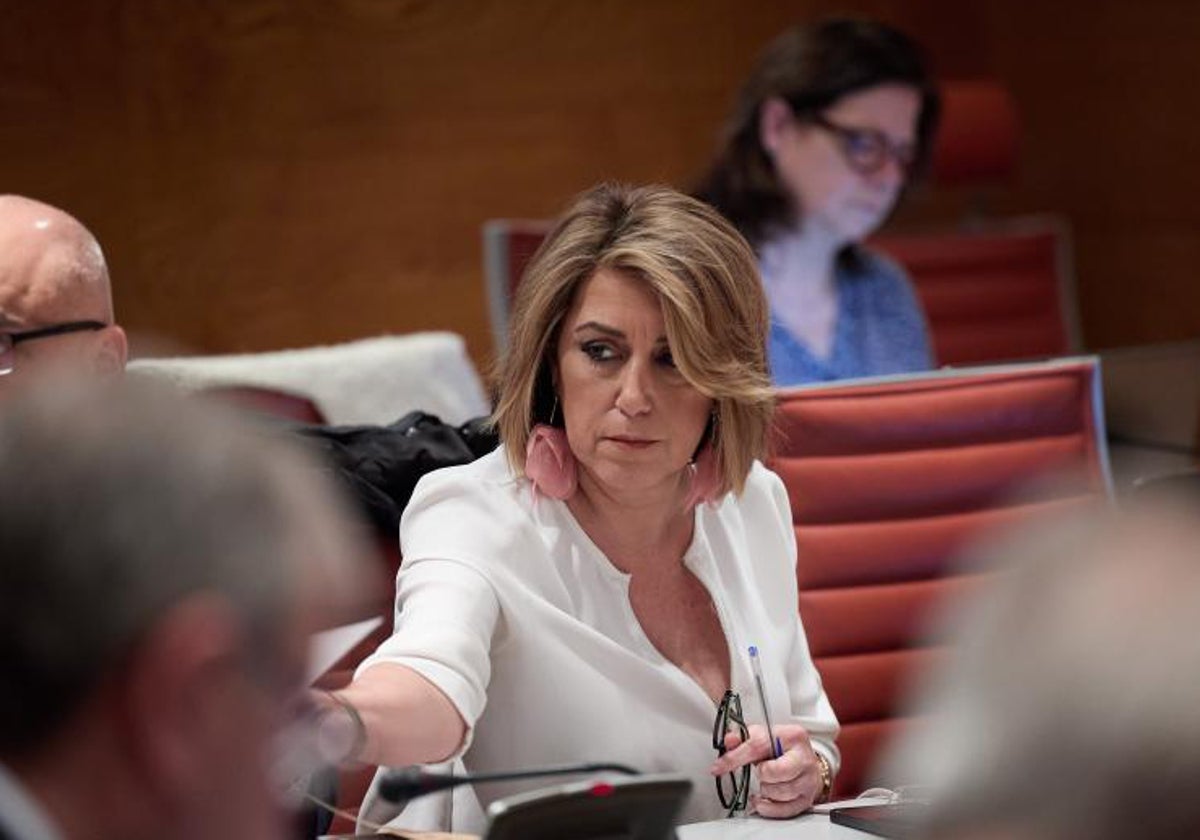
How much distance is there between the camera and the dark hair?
3863 millimetres

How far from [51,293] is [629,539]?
2.64ft

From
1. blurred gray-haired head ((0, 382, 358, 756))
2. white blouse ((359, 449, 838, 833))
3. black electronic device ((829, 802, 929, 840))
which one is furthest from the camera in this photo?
white blouse ((359, 449, 838, 833))

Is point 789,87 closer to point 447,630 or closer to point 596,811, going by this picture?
point 447,630

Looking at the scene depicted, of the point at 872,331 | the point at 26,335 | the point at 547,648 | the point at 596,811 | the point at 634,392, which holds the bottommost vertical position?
the point at 872,331

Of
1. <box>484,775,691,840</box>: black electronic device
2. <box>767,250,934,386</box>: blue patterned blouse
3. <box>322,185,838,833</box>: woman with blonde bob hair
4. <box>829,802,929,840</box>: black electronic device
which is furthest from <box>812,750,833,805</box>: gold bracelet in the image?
<box>767,250,934,386</box>: blue patterned blouse

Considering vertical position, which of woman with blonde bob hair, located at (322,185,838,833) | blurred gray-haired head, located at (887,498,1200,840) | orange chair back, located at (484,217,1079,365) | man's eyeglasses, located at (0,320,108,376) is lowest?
orange chair back, located at (484,217,1079,365)

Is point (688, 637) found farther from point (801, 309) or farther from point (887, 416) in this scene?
point (801, 309)

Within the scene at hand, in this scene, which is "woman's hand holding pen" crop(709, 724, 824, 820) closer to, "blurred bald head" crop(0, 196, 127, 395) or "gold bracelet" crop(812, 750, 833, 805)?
"gold bracelet" crop(812, 750, 833, 805)

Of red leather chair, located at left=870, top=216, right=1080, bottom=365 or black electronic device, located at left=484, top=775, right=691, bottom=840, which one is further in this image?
red leather chair, located at left=870, top=216, right=1080, bottom=365

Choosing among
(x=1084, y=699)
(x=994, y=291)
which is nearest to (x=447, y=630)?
(x=1084, y=699)

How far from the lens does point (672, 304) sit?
213cm

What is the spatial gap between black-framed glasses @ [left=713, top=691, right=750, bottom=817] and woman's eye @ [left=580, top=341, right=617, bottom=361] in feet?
1.34

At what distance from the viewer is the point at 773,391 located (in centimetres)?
225

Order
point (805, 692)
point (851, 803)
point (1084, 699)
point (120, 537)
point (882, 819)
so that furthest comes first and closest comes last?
point (805, 692), point (851, 803), point (882, 819), point (120, 537), point (1084, 699)
